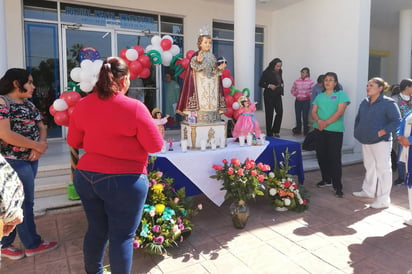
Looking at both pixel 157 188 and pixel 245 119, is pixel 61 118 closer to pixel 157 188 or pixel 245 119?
pixel 157 188

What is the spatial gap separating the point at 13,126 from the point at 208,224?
2.03m

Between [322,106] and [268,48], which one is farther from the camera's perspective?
[268,48]

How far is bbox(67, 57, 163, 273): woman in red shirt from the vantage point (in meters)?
1.66

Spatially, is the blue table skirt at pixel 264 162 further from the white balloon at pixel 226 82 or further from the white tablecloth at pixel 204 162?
the white balloon at pixel 226 82

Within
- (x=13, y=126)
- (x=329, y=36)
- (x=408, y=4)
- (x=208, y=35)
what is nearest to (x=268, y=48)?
(x=329, y=36)

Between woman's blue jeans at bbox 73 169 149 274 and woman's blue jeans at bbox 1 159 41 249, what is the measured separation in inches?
34.3

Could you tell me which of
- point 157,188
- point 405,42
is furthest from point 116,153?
point 405,42

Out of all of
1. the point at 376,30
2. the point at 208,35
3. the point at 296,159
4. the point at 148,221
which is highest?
the point at 376,30

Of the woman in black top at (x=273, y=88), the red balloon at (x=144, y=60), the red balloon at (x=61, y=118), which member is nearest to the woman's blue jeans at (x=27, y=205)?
the red balloon at (x=61, y=118)

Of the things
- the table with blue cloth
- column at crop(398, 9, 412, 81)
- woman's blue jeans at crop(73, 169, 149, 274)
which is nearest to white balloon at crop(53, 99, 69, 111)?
the table with blue cloth

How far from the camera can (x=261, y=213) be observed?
360 centimetres

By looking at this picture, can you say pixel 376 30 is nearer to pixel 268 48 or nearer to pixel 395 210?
pixel 268 48

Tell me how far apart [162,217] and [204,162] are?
2.63ft

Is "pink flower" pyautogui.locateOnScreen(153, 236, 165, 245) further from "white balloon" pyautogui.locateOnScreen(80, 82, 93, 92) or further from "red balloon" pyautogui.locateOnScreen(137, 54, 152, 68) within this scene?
"red balloon" pyautogui.locateOnScreen(137, 54, 152, 68)
